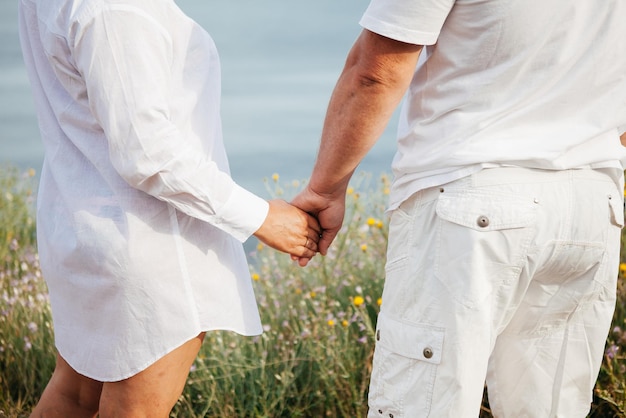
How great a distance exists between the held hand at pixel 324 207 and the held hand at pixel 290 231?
2 cm

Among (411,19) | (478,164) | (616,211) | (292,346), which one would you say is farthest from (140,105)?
(292,346)

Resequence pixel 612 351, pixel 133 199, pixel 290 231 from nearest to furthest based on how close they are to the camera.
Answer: pixel 133 199, pixel 290 231, pixel 612 351

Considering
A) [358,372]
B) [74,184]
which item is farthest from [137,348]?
[358,372]

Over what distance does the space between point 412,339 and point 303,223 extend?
589 millimetres

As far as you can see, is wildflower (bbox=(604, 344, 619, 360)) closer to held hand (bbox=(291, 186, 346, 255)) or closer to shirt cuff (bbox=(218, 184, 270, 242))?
held hand (bbox=(291, 186, 346, 255))

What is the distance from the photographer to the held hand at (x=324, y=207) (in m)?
2.31

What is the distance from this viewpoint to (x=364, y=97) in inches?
73.3

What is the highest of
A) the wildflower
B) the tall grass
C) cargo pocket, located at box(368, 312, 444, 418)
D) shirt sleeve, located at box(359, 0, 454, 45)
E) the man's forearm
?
shirt sleeve, located at box(359, 0, 454, 45)

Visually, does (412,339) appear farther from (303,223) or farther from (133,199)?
(133,199)

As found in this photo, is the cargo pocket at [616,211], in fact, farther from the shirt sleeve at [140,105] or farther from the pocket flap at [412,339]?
the shirt sleeve at [140,105]

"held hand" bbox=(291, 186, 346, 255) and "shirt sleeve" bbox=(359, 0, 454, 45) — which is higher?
"shirt sleeve" bbox=(359, 0, 454, 45)

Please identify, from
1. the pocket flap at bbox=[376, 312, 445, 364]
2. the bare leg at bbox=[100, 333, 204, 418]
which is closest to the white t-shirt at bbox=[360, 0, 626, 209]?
the pocket flap at bbox=[376, 312, 445, 364]

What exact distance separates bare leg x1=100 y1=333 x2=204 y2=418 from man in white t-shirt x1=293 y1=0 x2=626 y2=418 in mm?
477

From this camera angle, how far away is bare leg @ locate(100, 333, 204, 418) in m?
1.99
